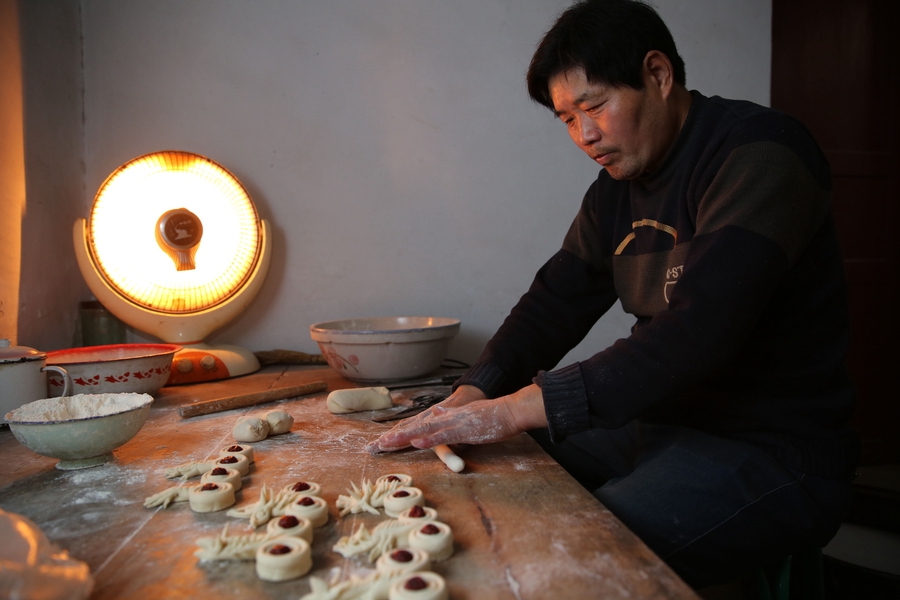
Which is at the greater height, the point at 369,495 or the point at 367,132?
the point at 367,132

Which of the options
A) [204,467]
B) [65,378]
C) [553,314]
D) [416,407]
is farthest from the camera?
[553,314]

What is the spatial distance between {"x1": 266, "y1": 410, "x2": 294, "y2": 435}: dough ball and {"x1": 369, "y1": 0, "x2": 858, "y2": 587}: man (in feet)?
0.73

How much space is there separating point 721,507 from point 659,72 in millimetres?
745

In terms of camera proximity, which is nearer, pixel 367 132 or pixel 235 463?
pixel 235 463

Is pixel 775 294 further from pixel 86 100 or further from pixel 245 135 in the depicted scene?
pixel 86 100

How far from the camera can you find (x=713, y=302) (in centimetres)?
83

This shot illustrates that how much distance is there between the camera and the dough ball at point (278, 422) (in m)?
1.05

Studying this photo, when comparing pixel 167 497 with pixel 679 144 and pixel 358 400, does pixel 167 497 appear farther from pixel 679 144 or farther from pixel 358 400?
pixel 679 144

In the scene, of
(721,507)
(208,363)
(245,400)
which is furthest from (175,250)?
(721,507)

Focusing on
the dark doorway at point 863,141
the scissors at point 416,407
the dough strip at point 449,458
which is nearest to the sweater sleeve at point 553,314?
the scissors at point 416,407

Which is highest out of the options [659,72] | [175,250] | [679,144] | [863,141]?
[863,141]

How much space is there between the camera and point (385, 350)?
143 cm

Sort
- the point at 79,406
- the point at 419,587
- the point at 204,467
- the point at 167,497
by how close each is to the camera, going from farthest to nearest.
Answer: the point at 79,406 → the point at 204,467 → the point at 167,497 → the point at 419,587

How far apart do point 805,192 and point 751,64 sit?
4.54 feet
